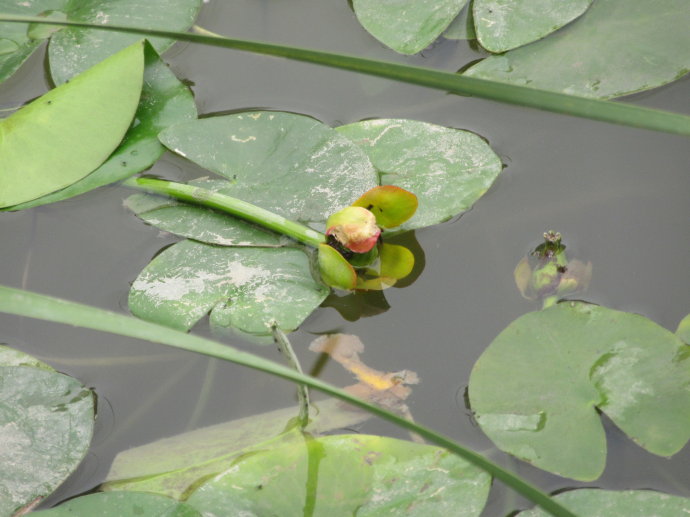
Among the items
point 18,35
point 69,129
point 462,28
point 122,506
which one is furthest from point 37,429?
point 462,28

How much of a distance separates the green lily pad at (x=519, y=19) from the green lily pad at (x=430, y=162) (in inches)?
12.1

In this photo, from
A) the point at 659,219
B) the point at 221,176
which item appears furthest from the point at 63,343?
the point at 659,219

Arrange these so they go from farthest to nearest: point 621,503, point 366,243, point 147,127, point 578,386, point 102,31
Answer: point 102,31 < point 147,127 < point 366,243 < point 578,386 < point 621,503

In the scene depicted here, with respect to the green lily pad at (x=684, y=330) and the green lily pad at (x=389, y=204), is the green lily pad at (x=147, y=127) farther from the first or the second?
the green lily pad at (x=684, y=330)

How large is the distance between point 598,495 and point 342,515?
0.44 m

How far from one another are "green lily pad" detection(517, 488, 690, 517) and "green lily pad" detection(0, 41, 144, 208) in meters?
1.19

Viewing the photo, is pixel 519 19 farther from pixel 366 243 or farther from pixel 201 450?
pixel 201 450

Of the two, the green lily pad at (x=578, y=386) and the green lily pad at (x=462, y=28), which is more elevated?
the green lily pad at (x=462, y=28)

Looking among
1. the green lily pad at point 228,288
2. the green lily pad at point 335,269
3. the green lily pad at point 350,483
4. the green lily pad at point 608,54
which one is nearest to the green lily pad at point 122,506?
the green lily pad at point 350,483

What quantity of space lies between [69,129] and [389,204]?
2.50 feet

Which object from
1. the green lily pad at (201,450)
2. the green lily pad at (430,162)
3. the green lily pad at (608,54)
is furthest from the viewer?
the green lily pad at (608,54)

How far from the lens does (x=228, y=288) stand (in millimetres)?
1492

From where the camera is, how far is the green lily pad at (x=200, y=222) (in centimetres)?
157

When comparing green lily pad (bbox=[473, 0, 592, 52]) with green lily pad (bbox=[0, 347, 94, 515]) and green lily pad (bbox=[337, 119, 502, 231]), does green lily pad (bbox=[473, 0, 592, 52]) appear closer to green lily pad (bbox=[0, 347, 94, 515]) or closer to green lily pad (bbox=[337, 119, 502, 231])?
green lily pad (bbox=[337, 119, 502, 231])
